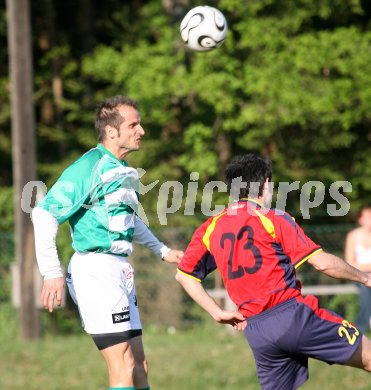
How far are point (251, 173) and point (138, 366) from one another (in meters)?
1.56

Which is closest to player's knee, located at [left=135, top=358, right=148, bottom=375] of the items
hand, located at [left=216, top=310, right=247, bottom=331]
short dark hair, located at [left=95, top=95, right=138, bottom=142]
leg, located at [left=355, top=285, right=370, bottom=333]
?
hand, located at [left=216, top=310, right=247, bottom=331]

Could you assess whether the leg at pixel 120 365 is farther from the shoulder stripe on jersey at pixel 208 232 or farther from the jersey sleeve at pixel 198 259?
the shoulder stripe on jersey at pixel 208 232

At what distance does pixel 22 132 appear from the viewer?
12.9 meters

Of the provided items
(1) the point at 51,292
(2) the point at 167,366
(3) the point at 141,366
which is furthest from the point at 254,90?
(1) the point at 51,292

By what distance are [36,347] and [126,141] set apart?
6.81m

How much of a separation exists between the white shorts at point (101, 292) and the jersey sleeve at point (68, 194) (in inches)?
13.2

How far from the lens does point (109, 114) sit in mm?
6145

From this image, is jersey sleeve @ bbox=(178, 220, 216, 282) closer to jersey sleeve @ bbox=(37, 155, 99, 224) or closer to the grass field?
jersey sleeve @ bbox=(37, 155, 99, 224)

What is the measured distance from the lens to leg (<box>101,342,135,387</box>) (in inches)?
230

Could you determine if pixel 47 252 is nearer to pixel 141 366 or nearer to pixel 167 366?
pixel 141 366

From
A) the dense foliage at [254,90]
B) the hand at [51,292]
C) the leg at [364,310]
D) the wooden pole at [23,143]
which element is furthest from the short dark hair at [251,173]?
the dense foliage at [254,90]

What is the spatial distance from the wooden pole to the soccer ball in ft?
18.5

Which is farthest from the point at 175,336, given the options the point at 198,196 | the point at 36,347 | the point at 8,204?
the point at 8,204

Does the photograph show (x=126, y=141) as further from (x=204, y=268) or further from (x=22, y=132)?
(x=22, y=132)
